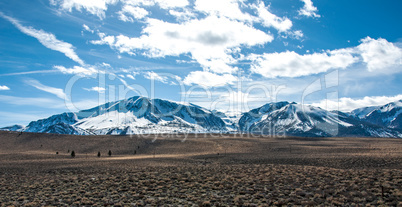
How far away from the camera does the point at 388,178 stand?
17.0 m

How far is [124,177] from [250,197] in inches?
459

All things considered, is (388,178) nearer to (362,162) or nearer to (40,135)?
(362,162)

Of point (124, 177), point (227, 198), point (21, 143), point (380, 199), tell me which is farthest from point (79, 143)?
point (380, 199)

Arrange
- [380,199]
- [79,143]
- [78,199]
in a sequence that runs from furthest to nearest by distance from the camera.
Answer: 1. [79,143]
2. [78,199]
3. [380,199]

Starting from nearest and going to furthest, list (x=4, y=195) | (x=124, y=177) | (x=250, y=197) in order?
1. (x=250, y=197)
2. (x=4, y=195)
3. (x=124, y=177)

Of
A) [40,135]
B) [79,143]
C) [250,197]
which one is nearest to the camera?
[250,197]

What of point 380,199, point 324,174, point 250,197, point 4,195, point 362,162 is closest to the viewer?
point 380,199

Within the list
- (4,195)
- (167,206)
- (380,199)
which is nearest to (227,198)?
(167,206)

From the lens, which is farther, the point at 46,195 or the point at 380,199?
the point at 46,195

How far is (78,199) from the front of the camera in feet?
49.9

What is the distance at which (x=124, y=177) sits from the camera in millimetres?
21328

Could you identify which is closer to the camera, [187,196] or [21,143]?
[187,196]

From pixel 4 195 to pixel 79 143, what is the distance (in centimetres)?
6270

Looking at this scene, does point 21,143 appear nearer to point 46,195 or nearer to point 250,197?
point 46,195
